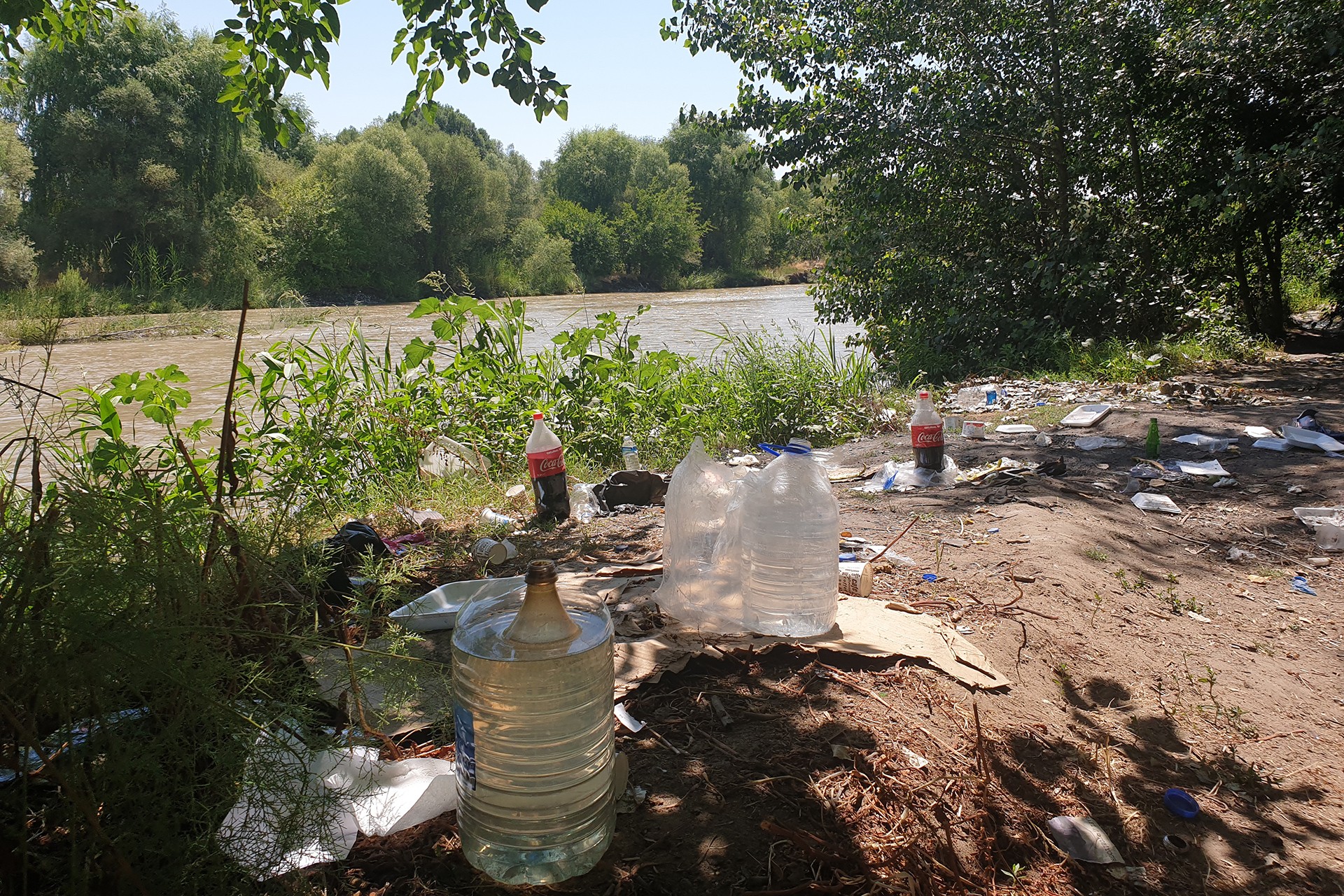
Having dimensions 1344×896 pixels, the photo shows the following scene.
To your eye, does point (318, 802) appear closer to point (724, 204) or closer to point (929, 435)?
point (929, 435)

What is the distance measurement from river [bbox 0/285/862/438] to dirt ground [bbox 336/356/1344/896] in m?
1.67

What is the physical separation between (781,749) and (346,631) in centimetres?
115

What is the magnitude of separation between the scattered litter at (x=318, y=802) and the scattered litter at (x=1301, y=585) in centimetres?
312

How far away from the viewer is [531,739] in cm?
141

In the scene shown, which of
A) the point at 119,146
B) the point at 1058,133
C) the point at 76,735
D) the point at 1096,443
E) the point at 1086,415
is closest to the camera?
the point at 76,735

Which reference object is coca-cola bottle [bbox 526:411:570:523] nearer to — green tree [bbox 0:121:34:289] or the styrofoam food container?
the styrofoam food container

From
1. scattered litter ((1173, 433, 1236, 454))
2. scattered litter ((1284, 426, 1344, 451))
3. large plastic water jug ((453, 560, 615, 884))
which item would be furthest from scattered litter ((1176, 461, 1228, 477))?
large plastic water jug ((453, 560, 615, 884))

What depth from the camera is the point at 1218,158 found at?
26.8 feet

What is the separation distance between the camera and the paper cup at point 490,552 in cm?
303

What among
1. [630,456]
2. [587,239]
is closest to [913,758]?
[630,456]

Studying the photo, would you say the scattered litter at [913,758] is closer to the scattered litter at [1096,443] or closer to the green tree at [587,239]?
the scattered litter at [1096,443]

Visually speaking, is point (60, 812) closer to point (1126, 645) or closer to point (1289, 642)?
point (1126, 645)

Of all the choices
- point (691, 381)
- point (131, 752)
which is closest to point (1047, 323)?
point (691, 381)

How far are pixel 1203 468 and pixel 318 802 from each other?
4439 mm
